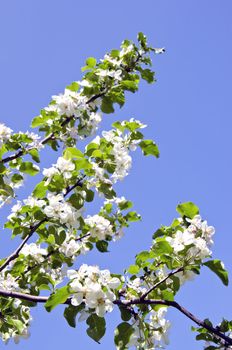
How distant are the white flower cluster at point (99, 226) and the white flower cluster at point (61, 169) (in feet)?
1.33

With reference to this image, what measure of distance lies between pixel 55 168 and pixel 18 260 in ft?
2.63

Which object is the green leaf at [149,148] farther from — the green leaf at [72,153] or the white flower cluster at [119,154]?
the green leaf at [72,153]

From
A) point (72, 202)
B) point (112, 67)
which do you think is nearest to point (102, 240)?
point (72, 202)

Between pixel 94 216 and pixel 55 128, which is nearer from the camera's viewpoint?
pixel 94 216

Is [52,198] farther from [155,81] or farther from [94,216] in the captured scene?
[155,81]

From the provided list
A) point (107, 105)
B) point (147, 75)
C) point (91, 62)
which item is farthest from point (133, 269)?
point (147, 75)

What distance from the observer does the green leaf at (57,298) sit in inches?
94.9

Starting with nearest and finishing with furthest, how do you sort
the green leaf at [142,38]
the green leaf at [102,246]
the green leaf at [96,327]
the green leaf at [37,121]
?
the green leaf at [96,327]
the green leaf at [102,246]
the green leaf at [37,121]
the green leaf at [142,38]

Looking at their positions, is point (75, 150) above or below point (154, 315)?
above

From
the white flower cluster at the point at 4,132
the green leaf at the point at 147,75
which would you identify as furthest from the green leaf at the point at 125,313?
the green leaf at the point at 147,75

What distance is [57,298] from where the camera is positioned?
2432 mm

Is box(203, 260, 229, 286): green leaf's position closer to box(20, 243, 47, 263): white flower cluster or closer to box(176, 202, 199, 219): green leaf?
box(176, 202, 199, 219): green leaf

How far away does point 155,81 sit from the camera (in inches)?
191

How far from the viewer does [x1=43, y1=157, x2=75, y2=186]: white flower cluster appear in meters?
3.19
